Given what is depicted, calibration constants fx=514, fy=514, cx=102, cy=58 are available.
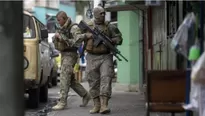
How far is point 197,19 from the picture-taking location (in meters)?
5.56

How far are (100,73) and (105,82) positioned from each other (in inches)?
10.9

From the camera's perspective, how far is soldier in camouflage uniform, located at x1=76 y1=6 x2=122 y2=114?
9242 mm

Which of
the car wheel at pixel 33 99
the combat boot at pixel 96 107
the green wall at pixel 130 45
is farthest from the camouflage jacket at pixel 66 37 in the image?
the green wall at pixel 130 45

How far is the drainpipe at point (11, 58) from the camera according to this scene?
4262mm

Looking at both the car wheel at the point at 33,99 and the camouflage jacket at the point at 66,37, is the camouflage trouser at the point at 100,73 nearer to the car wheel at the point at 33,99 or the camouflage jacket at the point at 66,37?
the camouflage jacket at the point at 66,37

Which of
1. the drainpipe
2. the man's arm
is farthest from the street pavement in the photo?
the drainpipe

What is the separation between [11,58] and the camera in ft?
14.2

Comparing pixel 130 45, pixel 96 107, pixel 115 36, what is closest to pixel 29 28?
pixel 115 36

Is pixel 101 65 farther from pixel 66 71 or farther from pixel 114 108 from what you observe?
pixel 114 108

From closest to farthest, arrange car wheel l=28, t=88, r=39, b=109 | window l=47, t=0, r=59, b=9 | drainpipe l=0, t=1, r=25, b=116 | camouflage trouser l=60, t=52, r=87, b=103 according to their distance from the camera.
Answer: drainpipe l=0, t=1, r=25, b=116, camouflage trouser l=60, t=52, r=87, b=103, car wheel l=28, t=88, r=39, b=109, window l=47, t=0, r=59, b=9

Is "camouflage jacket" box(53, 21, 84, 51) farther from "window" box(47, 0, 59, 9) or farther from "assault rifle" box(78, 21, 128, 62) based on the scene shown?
"window" box(47, 0, 59, 9)

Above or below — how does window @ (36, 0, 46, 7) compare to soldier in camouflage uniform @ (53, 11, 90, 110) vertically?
above

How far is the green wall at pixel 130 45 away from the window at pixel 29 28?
4777 millimetres

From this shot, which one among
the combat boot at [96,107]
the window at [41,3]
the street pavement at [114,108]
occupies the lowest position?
the street pavement at [114,108]
